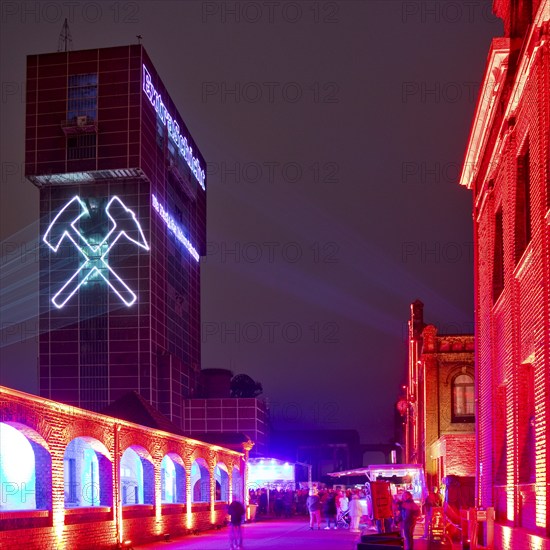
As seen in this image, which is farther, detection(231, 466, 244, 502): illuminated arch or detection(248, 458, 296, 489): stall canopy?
detection(248, 458, 296, 489): stall canopy

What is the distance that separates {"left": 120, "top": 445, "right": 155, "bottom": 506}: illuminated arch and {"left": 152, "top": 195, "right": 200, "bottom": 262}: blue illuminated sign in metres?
64.0

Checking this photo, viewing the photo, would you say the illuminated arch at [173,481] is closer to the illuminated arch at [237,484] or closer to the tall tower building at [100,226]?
the illuminated arch at [237,484]

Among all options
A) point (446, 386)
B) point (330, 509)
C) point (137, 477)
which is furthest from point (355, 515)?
point (446, 386)

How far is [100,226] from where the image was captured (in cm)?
9375

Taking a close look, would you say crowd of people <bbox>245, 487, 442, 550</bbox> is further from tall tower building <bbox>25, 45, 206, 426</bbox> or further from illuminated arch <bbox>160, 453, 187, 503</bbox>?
tall tower building <bbox>25, 45, 206, 426</bbox>

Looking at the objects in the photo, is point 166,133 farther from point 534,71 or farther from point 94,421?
point 534,71

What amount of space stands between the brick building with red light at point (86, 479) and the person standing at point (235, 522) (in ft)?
9.53

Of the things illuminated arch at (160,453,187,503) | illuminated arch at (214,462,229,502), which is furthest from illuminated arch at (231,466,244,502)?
illuminated arch at (160,453,187,503)

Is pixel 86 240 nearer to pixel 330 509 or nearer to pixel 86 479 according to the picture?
pixel 330 509

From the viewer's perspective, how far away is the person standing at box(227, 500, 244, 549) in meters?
24.9

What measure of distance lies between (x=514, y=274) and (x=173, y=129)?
8743 centimetres

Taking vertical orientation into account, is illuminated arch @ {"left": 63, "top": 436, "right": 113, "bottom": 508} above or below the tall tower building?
below

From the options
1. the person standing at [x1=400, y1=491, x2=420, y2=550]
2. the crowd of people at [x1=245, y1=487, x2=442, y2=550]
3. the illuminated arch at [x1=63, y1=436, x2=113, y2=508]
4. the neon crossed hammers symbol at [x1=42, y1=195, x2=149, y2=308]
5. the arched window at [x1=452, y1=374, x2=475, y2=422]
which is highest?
the neon crossed hammers symbol at [x1=42, y1=195, x2=149, y2=308]

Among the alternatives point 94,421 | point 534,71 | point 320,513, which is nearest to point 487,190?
point 534,71
